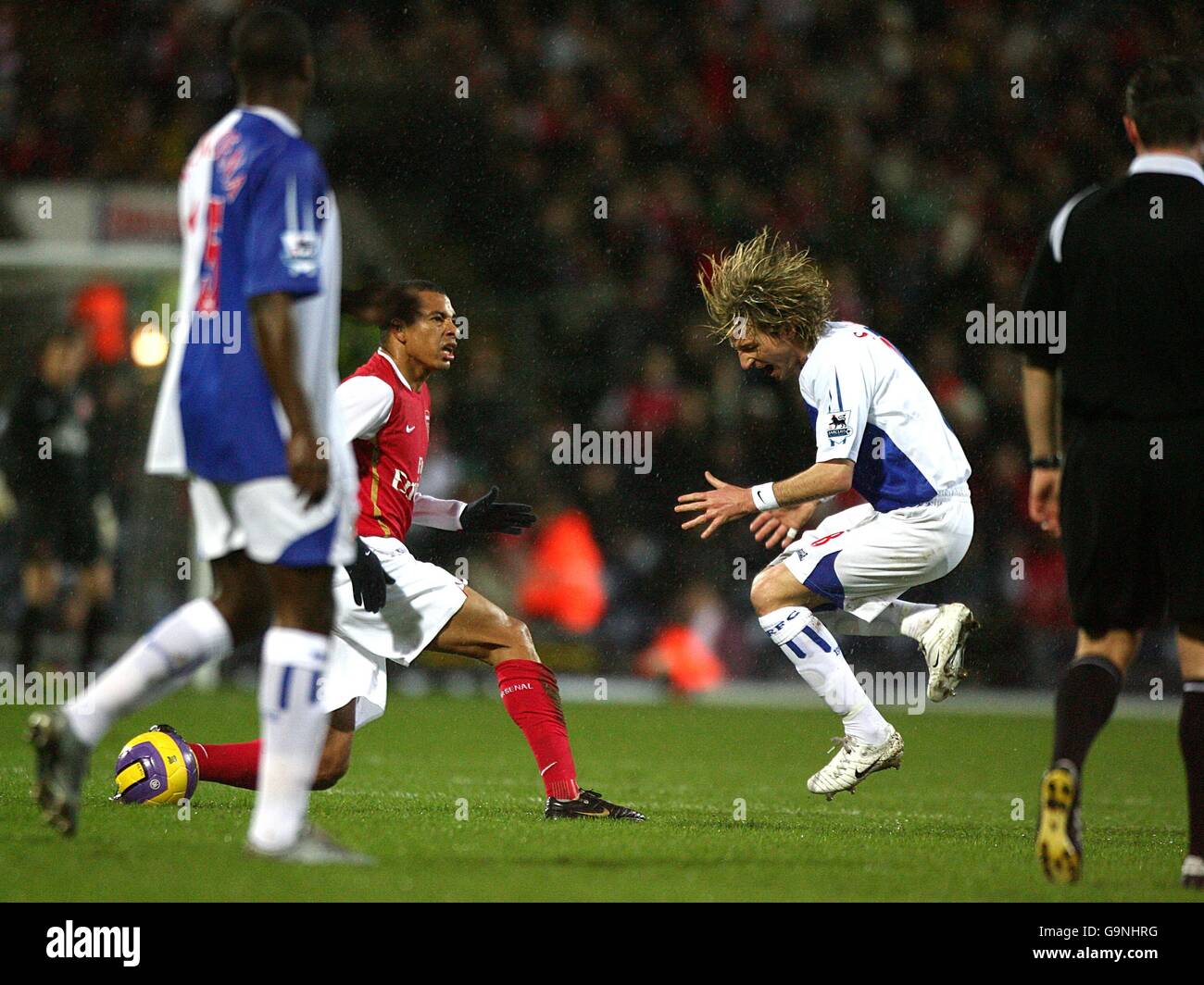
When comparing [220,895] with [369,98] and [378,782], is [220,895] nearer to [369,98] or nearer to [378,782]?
[378,782]

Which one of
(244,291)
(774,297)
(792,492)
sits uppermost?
(774,297)

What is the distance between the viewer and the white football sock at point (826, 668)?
652cm

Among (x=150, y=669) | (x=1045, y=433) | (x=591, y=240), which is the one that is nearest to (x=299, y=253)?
(x=150, y=669)

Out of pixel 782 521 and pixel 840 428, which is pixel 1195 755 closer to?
pixel 840 428

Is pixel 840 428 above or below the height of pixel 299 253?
below

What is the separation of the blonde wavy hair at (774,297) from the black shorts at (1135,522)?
2069mm

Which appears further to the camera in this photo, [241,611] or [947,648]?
[947,648]

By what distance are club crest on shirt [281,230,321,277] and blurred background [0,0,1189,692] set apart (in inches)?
332

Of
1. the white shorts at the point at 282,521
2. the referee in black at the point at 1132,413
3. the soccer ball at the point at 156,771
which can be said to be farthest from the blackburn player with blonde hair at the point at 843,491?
the white shorts at the point at 282,521

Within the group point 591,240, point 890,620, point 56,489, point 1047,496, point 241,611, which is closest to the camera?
point 241,611

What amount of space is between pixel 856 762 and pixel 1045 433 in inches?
80.5

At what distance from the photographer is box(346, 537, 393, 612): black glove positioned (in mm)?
5969

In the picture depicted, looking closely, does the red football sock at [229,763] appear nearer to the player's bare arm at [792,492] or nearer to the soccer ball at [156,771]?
the soccer ball at [156,771]

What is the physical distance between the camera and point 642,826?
6090 mm
